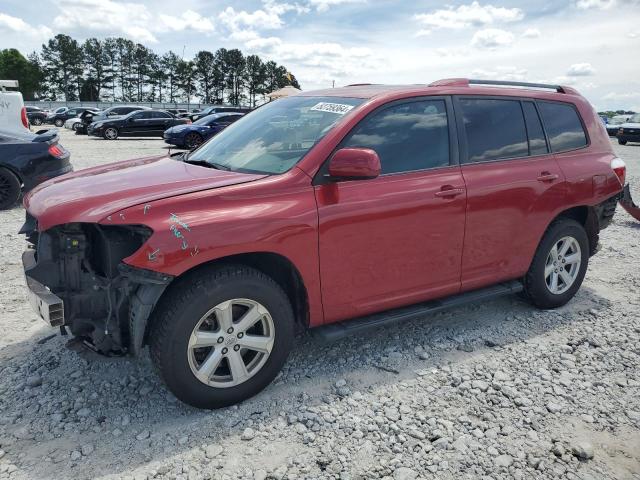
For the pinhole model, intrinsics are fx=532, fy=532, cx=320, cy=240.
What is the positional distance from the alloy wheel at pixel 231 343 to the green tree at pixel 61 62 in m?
105

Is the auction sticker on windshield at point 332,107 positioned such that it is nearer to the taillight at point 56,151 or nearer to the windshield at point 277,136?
the windshield at point 277,136

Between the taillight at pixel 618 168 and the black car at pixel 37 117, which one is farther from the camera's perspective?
the black car at pixel 37 117

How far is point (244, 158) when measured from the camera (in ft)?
11.5

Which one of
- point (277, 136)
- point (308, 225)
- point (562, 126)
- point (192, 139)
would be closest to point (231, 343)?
point (308, 225)

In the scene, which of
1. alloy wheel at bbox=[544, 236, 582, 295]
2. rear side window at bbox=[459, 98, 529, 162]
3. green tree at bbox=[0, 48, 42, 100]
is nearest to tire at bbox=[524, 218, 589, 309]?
alloy wheel at bbox=[544, 236, 582, 295]

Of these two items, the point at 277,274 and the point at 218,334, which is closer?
the point at 218,334

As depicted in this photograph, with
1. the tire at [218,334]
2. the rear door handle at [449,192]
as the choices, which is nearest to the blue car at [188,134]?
the rear door handle at [449,192]

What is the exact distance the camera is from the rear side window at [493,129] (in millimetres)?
3830

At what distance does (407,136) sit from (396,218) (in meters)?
0.59

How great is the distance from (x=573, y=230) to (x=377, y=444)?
2744mm

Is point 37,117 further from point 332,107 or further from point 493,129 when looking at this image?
point 493,129

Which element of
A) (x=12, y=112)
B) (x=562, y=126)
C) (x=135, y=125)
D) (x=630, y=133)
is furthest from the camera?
(x=630, y=133)

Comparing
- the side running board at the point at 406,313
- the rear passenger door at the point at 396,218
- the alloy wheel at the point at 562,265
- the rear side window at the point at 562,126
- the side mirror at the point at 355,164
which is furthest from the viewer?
the alloy wheel at the point at 562,265

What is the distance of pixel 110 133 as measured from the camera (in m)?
24.7
